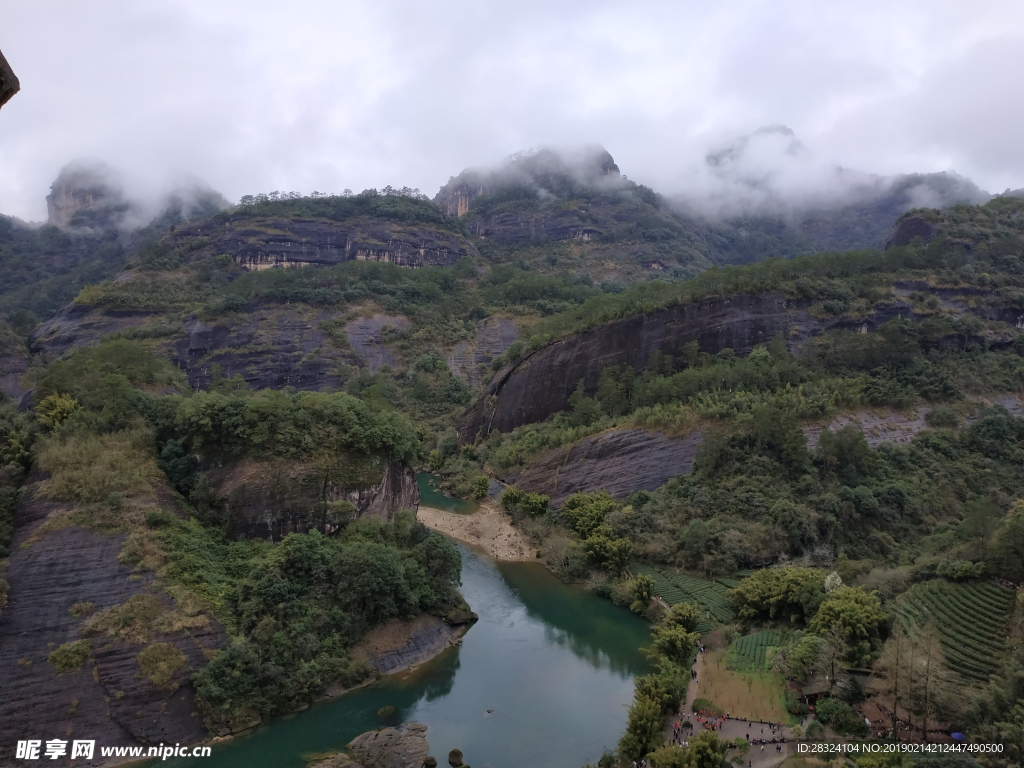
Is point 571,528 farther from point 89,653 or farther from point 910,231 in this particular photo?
point 910,231

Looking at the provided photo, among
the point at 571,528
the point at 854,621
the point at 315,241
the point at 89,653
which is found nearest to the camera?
the point at 89,653

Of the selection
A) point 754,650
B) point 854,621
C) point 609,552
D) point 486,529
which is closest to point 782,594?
point 754,650

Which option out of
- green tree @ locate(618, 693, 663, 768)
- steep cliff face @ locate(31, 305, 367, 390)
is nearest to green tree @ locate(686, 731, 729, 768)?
green tree @ locate(618, 693, 663, 768)

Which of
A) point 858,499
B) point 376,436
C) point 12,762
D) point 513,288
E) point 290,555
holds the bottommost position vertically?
point 12,762

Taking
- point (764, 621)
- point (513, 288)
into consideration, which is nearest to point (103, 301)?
point (513, 288)

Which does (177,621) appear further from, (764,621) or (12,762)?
(764,621)

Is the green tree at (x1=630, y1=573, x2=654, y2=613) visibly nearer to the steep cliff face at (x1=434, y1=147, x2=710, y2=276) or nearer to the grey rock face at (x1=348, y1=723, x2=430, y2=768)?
the grey rock face at (x1=348, y1=723, x2=430, y2=768)
